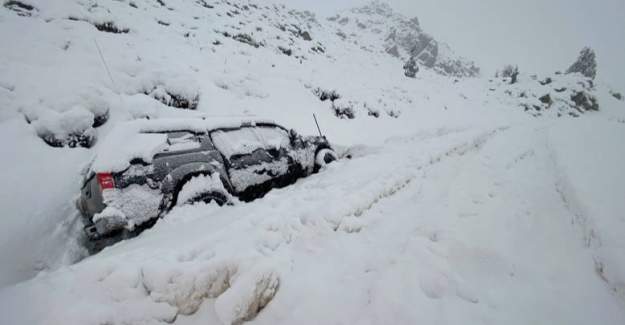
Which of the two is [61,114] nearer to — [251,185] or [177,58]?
[251,185]

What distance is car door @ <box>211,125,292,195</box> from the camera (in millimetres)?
4055

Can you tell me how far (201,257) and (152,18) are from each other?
52.1 feet

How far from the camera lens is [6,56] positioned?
604cm

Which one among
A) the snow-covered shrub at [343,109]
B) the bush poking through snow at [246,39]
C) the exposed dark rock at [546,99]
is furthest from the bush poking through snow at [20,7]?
the exposed dark rock at [546,99]

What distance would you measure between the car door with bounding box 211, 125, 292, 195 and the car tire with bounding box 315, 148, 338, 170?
1.03 meters

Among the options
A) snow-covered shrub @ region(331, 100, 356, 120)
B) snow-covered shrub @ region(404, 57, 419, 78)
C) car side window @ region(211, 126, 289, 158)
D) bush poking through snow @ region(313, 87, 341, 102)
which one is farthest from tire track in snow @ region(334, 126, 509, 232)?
snow-covered shrub @ region(404, 57, 419, 78)

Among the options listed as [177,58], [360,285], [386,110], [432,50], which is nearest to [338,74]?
[386,110]

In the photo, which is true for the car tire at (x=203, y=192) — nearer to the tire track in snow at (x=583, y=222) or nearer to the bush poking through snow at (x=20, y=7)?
the tire track in snow at (x=583, y=222)

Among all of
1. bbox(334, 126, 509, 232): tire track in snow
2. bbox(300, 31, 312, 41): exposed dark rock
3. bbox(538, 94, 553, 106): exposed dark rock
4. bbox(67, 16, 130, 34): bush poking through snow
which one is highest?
bbox(538, 94, 553, 106): exposed dark rock

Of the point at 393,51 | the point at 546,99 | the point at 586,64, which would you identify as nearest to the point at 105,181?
the point at 546,99

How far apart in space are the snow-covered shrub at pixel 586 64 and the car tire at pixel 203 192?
5328 centimetres

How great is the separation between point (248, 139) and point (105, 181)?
212 cm

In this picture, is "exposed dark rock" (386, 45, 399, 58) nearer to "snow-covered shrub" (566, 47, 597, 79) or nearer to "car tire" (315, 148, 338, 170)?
"snow-covered shrub" (566, 47, 597, 79)

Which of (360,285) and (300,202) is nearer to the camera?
(360,285)
